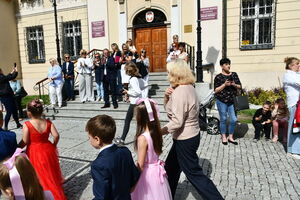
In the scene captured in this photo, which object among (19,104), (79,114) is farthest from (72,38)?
(79,114)

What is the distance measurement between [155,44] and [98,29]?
10.2 ft

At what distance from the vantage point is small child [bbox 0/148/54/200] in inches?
69.9

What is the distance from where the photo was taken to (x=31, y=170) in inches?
73.2

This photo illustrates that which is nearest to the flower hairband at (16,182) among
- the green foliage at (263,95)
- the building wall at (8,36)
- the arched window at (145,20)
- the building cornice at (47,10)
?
the green foliage at (263,95)

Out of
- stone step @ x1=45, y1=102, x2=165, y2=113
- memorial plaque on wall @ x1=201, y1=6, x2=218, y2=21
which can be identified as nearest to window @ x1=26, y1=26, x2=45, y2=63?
stone step @ x1=45, y1=102, x2=165, y2=113

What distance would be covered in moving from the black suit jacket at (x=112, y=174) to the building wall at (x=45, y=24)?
1327cm

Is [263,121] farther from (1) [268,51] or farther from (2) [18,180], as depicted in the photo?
(1) [268,51]

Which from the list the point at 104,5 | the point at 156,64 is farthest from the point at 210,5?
the point at 104,5

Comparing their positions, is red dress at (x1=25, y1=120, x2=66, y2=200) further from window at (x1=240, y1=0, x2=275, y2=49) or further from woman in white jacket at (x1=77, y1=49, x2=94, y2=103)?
window at (x1=240, y1=0, x2=275, y2=49)

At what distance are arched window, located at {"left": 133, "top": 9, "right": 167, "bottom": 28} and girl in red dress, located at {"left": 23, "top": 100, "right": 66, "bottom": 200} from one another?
10524mm

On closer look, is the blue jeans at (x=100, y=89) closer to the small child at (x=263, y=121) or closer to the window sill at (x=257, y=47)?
the small child at (x=263, y=121)

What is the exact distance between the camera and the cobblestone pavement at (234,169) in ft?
12.5

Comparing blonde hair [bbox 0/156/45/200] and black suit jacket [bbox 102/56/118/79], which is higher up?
black suit jacket [bbox 102/56/118/79]

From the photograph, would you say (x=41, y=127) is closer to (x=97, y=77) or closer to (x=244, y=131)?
(x=244, y=131)
